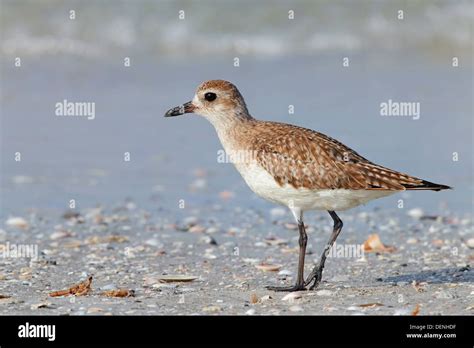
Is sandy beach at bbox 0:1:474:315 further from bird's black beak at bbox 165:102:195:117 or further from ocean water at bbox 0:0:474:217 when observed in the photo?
bird's black beak at bbox 165:102:195:117

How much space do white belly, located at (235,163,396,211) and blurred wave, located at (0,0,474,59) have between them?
13464 millimetres

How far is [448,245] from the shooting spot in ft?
34.7

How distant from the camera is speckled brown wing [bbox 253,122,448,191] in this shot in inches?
328

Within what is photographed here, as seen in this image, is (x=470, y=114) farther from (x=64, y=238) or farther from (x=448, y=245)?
(x=64, y=238)

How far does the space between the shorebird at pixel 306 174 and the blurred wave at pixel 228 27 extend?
13218mm

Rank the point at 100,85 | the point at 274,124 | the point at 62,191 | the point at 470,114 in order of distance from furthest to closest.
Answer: the point at 100,85
the point at 470,114
the point at 62,191
the point at 274,124

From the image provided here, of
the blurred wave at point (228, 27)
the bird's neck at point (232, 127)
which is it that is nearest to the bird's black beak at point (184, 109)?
the bird's neck at point (232, 127)

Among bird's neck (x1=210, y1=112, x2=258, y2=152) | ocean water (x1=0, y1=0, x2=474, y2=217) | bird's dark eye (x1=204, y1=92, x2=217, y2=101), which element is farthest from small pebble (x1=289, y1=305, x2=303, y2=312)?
ocean water (x1=0, y1=0, x2=474, y2=217)

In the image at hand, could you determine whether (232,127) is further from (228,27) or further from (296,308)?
(228,27)

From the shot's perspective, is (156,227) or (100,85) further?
(100,85)

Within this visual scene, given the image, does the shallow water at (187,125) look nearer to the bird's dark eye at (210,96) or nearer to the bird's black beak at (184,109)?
the bird's black beak at (184,109)

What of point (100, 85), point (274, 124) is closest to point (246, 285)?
point (274, 124)

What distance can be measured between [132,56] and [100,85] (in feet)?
9.06

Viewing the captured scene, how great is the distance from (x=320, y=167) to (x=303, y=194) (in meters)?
0.27
